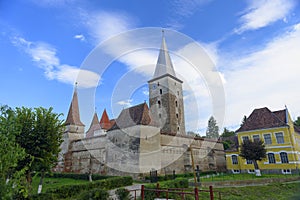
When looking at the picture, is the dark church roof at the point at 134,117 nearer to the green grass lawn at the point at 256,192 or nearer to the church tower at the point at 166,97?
the church tower at the point at 166,97

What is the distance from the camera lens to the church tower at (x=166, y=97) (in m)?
35.9

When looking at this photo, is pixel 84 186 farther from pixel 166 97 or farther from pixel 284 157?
pixel 166 97

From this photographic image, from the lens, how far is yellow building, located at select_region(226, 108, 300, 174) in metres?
23.3

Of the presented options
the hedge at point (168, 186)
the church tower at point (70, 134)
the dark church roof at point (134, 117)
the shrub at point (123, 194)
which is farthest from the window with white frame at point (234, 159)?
the church tower at point (70, 134)

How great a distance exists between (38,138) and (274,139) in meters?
25.1

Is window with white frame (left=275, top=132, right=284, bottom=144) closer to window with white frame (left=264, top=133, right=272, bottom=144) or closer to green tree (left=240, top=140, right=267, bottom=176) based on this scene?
window with white frame (left=264, top=133, right=272, bottom=144)

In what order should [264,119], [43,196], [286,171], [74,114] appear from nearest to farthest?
1. [43,196]
2. [286,171]
3. [264,119]
4. [74,114]

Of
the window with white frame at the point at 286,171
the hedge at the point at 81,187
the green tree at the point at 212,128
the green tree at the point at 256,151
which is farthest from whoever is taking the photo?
the green tree at the point at 212,128

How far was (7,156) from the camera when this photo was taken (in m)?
7.09

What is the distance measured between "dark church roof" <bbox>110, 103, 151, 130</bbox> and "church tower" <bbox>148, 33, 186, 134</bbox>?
33.9 feet

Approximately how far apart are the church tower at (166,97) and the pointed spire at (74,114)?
44.5ft

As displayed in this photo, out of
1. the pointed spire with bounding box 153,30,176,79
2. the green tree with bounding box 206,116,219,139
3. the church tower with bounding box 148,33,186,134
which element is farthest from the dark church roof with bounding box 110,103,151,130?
the green tree with bounding box 206,116,219,139

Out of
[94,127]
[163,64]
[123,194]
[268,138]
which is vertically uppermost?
[163,64]

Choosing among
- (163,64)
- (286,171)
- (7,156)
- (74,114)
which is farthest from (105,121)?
(7,156)
